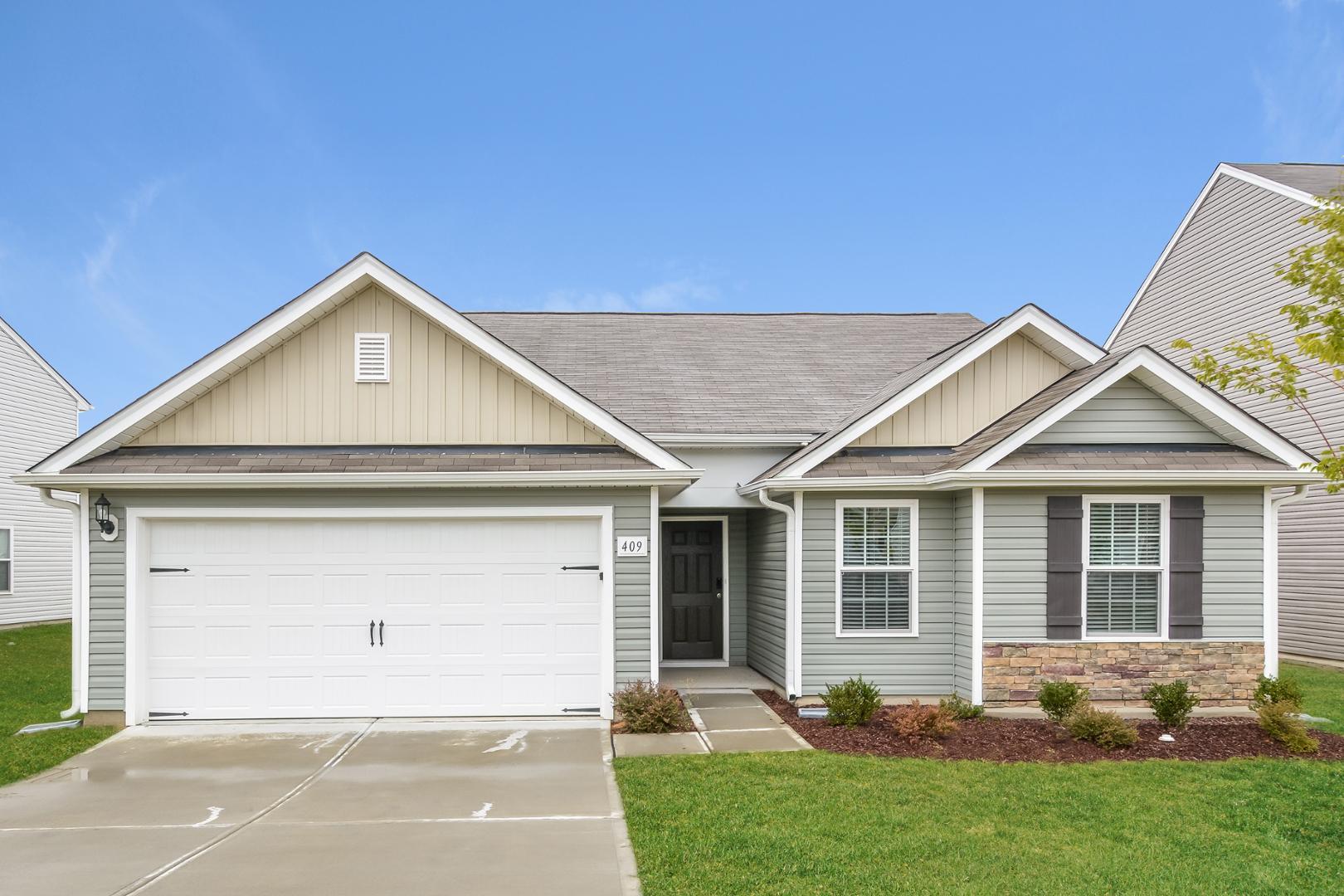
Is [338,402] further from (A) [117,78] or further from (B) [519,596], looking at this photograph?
(A) [117,78]

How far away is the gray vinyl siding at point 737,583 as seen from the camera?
13594 mm

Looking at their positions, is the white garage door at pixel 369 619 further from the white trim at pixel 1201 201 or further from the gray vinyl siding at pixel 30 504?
the gray vinyl siding at pixel 30 504

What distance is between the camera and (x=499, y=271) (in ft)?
104

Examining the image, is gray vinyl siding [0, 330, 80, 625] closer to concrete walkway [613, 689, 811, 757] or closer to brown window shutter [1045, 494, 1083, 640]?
concrete walkway [613, 689, 811, 757]

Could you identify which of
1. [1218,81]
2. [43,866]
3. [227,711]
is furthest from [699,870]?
[1218,81]

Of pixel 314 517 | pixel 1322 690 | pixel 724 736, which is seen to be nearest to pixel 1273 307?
pixel 1322 690

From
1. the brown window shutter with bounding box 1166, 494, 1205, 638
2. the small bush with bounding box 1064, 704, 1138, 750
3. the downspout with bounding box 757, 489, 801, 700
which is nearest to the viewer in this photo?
the small bush with bounding box 1064, 704, 1138, 750

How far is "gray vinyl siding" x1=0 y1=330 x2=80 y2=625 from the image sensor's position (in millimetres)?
20812

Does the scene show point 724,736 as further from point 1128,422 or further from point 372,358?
point 1128,422

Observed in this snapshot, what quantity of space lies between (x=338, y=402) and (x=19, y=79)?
730 inches

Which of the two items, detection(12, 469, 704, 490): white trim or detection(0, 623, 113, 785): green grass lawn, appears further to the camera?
detection(12, 469, 704, 490): white trim

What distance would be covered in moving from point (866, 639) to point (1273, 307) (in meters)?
11.1

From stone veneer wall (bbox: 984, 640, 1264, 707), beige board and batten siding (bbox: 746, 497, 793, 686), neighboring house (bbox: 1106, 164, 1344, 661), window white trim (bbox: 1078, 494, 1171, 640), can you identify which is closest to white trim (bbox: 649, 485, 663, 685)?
beige board and batten siding (bbox: 746, 497, 793, 686)

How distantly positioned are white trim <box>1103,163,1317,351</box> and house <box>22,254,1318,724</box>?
24.4 ft
